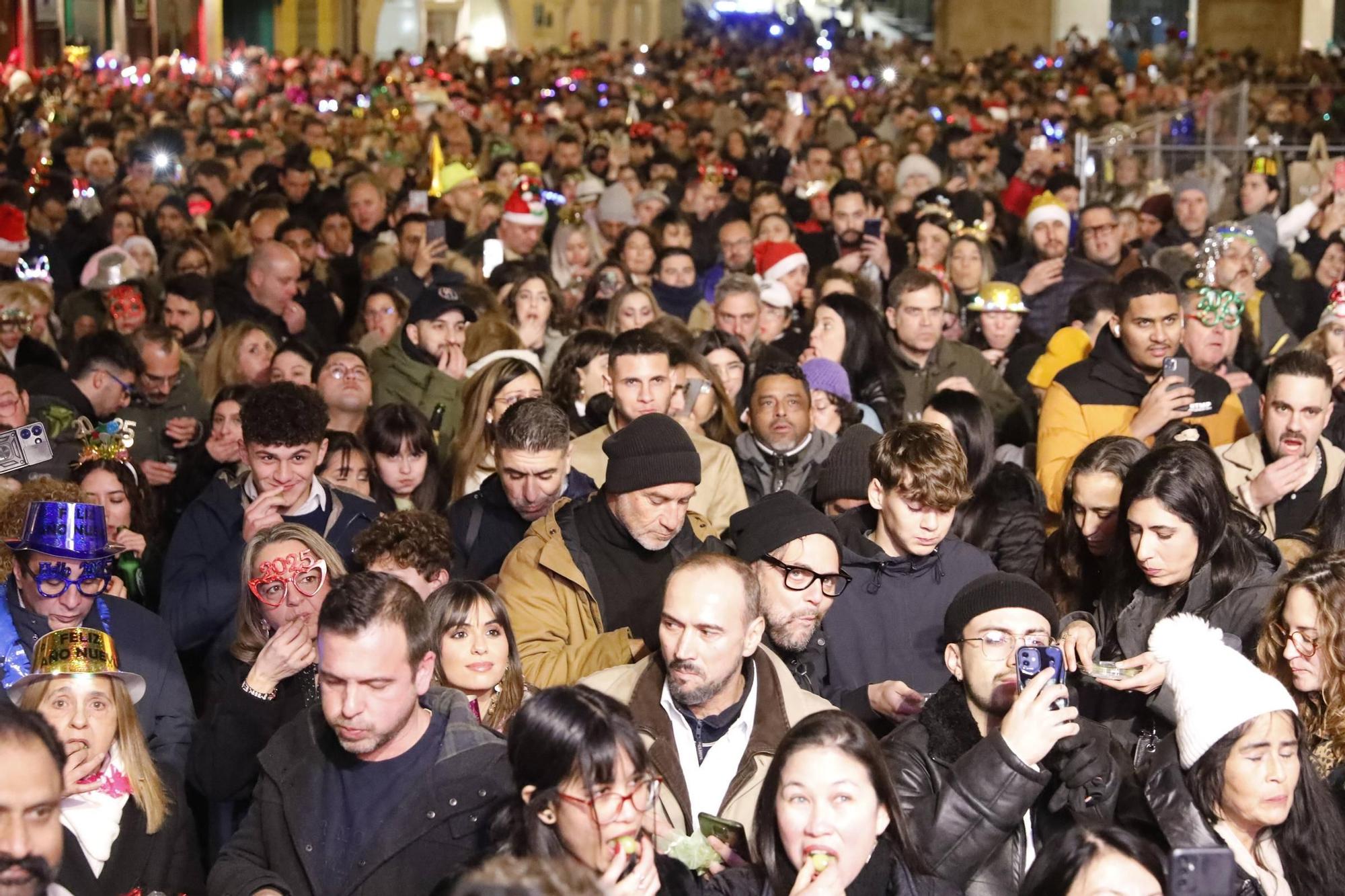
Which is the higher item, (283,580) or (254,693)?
(283,580)

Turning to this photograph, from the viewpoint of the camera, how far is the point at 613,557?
545cm

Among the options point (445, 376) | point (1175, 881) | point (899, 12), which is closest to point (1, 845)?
point (1175, 881)

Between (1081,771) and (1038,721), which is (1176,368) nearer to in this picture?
(1081,771)

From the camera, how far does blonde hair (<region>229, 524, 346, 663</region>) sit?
5.38 m

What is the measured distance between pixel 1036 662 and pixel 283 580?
224 cm

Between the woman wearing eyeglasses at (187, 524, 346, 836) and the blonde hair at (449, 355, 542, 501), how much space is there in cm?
163

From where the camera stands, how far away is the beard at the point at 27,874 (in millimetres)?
3240

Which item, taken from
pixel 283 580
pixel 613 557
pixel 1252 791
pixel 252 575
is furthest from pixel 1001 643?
pixel 252 575

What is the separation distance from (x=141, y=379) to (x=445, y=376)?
1368mm

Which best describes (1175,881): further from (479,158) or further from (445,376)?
(479,158)

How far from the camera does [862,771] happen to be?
3.87m

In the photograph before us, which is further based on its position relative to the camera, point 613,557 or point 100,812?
point 613,557

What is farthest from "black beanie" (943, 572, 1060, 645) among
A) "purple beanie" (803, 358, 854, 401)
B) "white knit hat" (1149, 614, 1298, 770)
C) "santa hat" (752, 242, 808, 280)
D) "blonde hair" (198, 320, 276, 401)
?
"santa hat" (752, 242, 808, 280)

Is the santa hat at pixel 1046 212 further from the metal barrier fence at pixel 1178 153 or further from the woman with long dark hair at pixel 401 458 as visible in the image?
the woman with long dark hair at pixel 401 458
